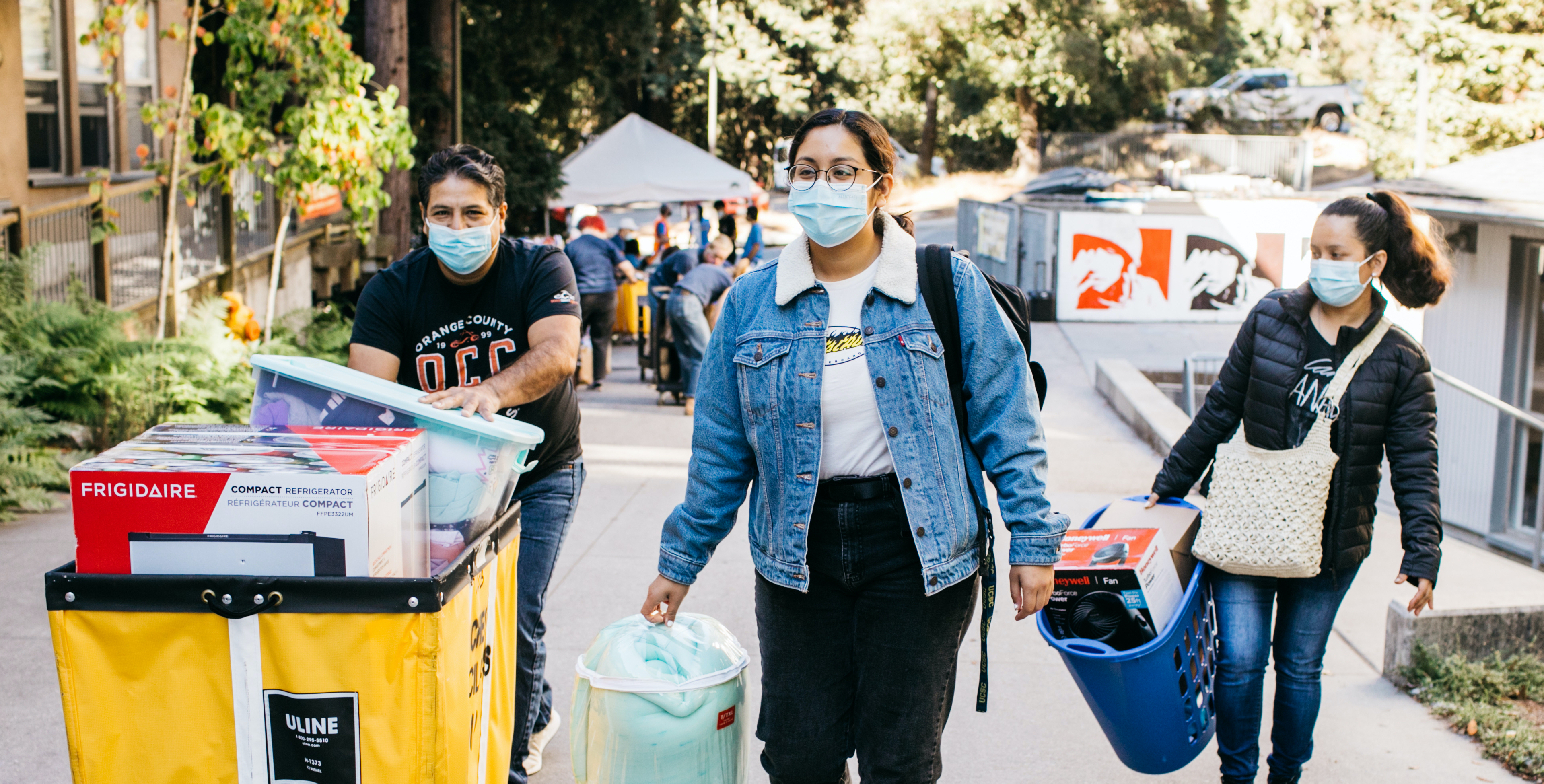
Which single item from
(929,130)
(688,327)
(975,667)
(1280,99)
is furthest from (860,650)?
(1280,99)

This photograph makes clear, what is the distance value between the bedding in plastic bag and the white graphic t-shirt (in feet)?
1.85

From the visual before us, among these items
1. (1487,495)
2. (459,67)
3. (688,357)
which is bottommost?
(1487,495)

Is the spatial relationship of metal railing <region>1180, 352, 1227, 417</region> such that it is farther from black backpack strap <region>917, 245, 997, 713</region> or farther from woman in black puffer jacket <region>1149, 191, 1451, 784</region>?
black backpack strap <region>917, 245, 997, 713</region>

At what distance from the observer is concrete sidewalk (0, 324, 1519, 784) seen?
173 inches

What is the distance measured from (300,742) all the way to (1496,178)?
10696 millimetres

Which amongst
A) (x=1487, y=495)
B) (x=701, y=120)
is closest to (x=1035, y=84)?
(x=701, y=120)

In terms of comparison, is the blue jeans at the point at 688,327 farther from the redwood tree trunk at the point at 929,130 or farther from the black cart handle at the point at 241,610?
the redwood tree trunk at the point at 929,130

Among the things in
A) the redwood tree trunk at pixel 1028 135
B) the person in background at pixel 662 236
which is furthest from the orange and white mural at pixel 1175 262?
the redwood tree trunk at pixel 1028 135

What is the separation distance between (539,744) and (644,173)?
16403 millimetres

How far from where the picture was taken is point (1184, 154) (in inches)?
1491

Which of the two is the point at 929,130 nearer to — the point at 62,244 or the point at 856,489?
the point at 62,244

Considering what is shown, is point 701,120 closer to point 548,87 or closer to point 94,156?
point 548,87

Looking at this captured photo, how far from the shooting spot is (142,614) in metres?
2.51

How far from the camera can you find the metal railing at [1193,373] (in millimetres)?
10727
